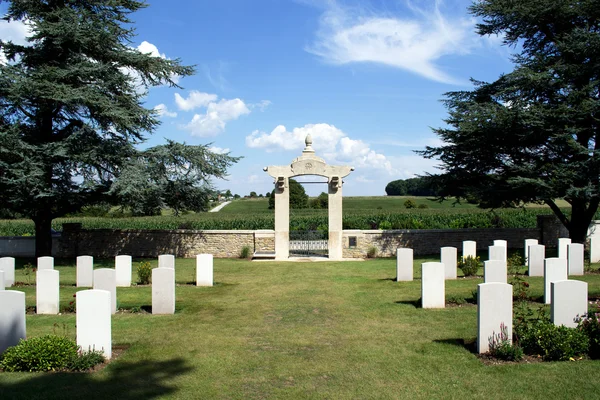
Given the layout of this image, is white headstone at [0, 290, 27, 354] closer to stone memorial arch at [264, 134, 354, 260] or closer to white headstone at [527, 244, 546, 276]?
white headstone at [527, 244, 546, 276]

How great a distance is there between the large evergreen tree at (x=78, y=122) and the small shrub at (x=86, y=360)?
38.7 ft

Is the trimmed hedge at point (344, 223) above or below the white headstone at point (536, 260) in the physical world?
above

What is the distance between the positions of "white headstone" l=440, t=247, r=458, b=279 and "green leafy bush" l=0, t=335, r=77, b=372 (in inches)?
414

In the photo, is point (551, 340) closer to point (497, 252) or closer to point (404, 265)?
point (404, 265)

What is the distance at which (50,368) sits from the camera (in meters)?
7.06

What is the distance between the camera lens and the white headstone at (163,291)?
10.8 m

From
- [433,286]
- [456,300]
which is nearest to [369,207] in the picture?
[456,300]

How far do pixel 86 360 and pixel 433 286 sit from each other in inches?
282

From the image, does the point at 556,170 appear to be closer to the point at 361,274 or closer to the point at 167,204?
the point at 361,274

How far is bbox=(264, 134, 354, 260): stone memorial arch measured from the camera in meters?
21.4

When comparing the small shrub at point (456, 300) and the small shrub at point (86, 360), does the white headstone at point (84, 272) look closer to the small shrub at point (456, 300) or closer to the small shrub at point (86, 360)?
the small shrub at point (86, 360)

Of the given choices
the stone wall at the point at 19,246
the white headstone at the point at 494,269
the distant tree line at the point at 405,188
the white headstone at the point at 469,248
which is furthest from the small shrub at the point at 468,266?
the distant tree line at the point at 405,188

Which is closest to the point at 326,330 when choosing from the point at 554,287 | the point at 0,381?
the point at 554,287

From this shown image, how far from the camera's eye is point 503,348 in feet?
24.1
